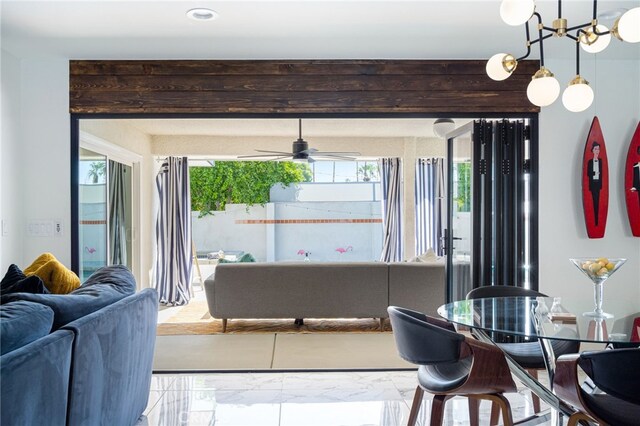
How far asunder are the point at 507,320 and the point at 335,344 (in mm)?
2662

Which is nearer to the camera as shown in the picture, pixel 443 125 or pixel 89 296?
pixel 89 296

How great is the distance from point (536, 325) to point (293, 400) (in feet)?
5.46

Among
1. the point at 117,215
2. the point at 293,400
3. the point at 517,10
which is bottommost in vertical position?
the point at 293,400

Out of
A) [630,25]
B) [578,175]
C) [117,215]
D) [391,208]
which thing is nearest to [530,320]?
[630,25]

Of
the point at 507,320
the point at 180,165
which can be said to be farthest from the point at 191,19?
the point at 180,165

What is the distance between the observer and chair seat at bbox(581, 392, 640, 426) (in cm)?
188

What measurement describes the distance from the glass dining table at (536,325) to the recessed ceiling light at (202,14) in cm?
207

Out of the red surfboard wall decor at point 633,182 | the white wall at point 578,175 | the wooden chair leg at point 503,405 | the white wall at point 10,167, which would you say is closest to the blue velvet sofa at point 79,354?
the white wall at point 10,167

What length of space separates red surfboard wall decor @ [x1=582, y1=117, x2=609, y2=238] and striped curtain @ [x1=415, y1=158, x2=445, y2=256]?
13.6ft

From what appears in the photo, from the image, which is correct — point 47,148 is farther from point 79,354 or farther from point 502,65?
point 502,65

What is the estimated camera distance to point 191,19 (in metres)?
3.15

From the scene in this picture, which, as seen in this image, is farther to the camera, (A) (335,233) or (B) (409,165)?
(A) (335,233)

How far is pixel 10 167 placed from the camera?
371cm

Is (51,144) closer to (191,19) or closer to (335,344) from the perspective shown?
(191,19)
